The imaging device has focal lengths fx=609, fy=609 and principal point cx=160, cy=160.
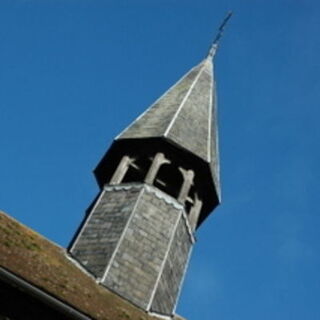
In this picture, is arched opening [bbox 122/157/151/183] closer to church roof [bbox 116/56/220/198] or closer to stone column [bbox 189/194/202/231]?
church roof [bbox 116/56/220/198]

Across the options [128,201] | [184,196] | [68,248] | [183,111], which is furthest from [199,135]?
A: [68,248]

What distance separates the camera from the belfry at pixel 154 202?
1331cm

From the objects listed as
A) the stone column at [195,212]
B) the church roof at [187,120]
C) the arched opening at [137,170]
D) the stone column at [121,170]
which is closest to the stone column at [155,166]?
the arched opening at [137,170]

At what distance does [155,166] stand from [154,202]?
117 cm

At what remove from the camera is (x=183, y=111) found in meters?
18.0

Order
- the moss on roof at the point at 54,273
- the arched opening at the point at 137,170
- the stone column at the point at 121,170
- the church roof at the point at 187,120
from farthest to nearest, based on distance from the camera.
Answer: the church roof at the point at 187,120 → the arched opening at the point at 137,170 → the stone column at the point at 121,170 → the moss on roof at the point at 54,273

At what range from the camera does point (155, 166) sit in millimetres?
15750

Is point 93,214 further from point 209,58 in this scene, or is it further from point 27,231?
point 209,58

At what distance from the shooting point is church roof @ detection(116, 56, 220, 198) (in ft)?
54.6

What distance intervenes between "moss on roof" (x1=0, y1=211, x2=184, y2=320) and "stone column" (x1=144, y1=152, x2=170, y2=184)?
2929 mm

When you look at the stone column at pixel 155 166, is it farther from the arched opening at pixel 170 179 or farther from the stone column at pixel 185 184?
the stone column at pixel 185 184

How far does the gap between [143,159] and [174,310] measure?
4315 mm

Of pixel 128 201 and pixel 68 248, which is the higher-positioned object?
pixel 128 201

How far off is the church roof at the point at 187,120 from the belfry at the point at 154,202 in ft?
0.12
